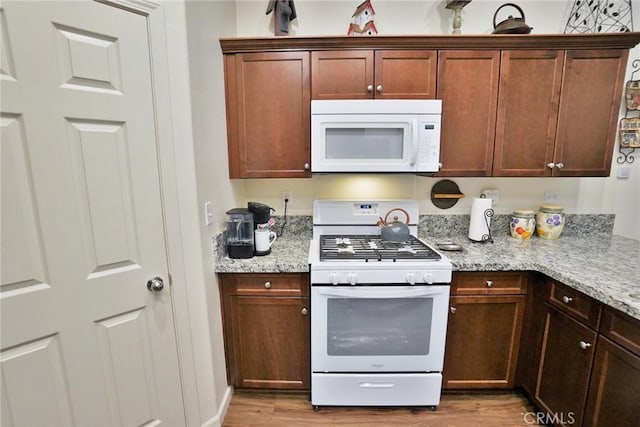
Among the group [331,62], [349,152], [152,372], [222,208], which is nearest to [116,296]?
[152,372]

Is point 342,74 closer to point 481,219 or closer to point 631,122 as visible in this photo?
point 481,219

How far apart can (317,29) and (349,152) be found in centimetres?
100

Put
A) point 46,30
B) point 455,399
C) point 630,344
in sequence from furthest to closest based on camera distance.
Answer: point 455,399 → point 630,344 → point 46,30

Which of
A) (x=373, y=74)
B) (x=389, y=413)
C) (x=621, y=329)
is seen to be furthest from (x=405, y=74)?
(x=389, y=413)

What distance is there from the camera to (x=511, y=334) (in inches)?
66.5

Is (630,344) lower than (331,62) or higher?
lower

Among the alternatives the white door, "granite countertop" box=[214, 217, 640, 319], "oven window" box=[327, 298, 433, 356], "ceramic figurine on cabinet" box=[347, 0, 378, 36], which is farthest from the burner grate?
"ceramic figurine on cabinet" box=[347, 0, 378, 36]

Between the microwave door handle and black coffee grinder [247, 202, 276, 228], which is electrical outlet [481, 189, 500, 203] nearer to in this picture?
the microwave door handle

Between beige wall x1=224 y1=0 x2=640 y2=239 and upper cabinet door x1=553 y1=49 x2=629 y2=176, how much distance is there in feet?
1.10

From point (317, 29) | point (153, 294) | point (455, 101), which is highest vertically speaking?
point (317, 29)

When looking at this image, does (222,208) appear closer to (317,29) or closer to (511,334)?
(317,29)

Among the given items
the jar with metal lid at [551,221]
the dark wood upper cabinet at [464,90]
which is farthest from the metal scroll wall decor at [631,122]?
the jar with metal lid at [551,221]

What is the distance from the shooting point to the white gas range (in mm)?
1545

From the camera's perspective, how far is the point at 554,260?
1.61 meters
